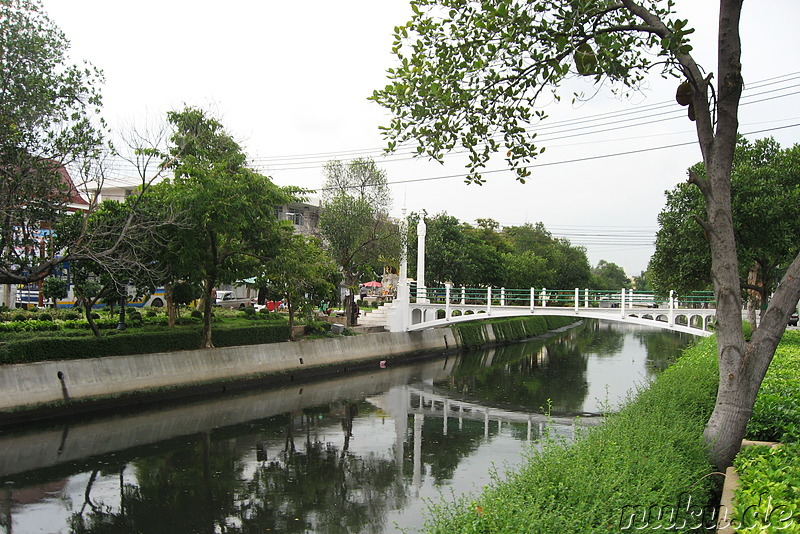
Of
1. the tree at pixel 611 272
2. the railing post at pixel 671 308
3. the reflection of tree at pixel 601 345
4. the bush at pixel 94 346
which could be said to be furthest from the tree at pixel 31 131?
the tree at pixel 611 272

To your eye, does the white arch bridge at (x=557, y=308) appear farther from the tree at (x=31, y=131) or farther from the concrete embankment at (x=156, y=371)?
the tree at (x=31, y=131)

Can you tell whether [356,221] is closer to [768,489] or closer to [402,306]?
[402,306]

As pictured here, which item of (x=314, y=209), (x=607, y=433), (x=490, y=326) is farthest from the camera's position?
(x=314, y=209)

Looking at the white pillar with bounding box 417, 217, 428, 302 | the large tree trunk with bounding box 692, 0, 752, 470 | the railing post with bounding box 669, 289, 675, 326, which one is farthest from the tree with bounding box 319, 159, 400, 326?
the large tree trunk with bounding box 692, 0, 752, 470

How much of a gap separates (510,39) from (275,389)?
1543 centimetres

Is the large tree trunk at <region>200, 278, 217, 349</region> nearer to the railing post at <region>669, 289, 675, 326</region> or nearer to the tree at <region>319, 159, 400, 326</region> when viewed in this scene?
the tree at <region>319, 159, 400, 326</region>

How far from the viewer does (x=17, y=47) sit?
12836 mm

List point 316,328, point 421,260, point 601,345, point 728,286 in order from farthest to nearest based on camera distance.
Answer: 1. point 601,345
2. point 421,260
3. point 316,328
4. point 728,286

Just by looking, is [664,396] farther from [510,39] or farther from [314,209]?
[314,209]

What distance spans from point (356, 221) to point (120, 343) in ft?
42.1

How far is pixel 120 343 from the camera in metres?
16.8

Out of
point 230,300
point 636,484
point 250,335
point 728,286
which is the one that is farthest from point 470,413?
point 230,300

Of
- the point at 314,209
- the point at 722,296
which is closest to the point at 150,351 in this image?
the point at 722,296

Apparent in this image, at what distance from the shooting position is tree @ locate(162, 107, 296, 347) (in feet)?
55.4
